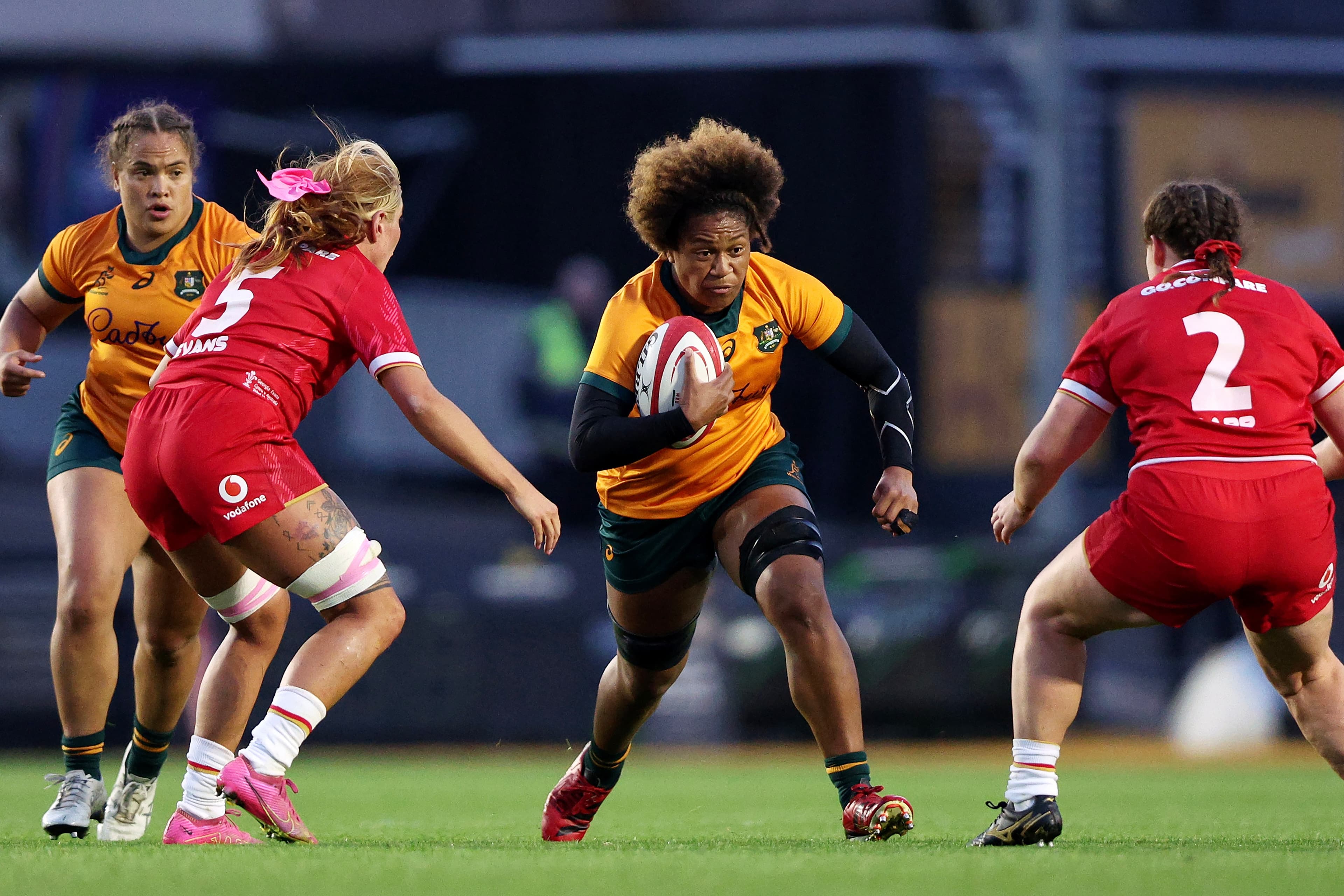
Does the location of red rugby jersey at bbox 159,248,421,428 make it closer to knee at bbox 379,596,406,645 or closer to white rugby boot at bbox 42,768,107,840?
knee at bbox 379,596,406,645

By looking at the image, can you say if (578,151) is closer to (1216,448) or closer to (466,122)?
(466,122)

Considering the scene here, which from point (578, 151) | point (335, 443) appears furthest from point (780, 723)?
point (578, 151)

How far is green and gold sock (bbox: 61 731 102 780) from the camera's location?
5570mm

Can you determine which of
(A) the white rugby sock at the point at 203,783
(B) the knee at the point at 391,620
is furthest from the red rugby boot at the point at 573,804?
(A) the white rugby sock at the point at 203,783

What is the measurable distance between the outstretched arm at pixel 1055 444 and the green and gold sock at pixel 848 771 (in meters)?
0.92

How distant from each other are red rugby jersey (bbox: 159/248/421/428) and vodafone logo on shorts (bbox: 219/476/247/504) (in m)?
0.27

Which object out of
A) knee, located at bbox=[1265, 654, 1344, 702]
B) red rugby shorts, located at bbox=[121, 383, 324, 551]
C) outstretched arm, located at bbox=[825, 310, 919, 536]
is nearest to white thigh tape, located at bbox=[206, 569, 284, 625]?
red rugby shorts, located at bbox=[121, 383, 324, 551]

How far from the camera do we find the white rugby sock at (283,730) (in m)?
4.38

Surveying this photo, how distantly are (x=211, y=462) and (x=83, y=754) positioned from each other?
1606mm

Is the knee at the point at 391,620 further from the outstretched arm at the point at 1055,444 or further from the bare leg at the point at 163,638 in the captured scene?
the outstretched arm at the point at 1055,444

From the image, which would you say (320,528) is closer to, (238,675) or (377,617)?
(377,617)

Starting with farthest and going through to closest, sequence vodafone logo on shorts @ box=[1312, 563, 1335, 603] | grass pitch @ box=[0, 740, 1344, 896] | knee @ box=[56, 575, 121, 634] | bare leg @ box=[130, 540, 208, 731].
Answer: bare leg @ box=[130, 540, 208, 731], knee @ box=[56, 575, 121, 634], vodafone logo on shorts @ box=[1312, 563, 1335, 603], grass pitch @ box=[0, 740, 1344, 896]

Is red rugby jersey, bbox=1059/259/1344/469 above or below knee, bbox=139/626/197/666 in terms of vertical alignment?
above

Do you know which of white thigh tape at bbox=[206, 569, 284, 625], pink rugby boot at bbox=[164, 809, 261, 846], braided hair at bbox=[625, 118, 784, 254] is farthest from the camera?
braided hair at bbox=[625, 118, 784, 254]
